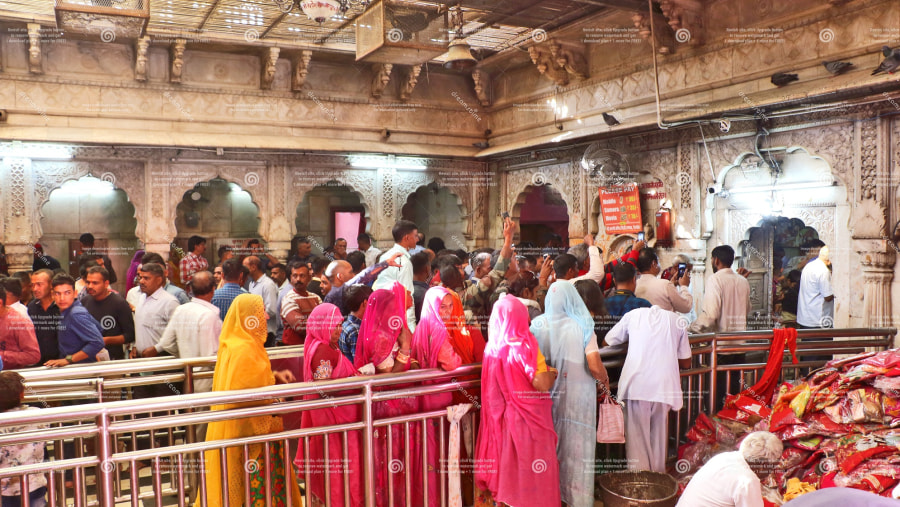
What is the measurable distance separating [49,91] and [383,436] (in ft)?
25.5

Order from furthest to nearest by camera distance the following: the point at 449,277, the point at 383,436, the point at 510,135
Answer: the point at 510,135
the point at 449,277
the point at 383,436

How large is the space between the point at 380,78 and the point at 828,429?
Result: 8.09 meters

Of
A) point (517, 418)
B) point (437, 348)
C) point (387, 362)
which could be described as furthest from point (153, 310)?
point (517, 418)

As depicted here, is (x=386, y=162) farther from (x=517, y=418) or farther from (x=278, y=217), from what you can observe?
(x=517, y=418)

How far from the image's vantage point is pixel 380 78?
9.92 m

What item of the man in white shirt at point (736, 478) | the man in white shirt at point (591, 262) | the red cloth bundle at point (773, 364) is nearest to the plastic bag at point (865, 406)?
the red cloth bundle at point (773, 364)

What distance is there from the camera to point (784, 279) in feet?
26.0

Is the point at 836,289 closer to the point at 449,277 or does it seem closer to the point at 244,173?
the point at 449,277

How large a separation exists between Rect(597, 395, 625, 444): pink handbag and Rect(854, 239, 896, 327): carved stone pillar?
364cm

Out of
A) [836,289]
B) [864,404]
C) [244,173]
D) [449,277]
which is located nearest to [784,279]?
[836,289]

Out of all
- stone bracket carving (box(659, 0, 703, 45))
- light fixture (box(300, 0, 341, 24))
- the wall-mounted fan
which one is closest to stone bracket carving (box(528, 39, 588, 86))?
the wall-mounted fan

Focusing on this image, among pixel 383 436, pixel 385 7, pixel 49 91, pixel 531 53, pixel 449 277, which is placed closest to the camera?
pixel 383 436

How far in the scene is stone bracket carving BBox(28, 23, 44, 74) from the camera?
7.78 metres

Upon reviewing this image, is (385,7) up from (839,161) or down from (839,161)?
up
